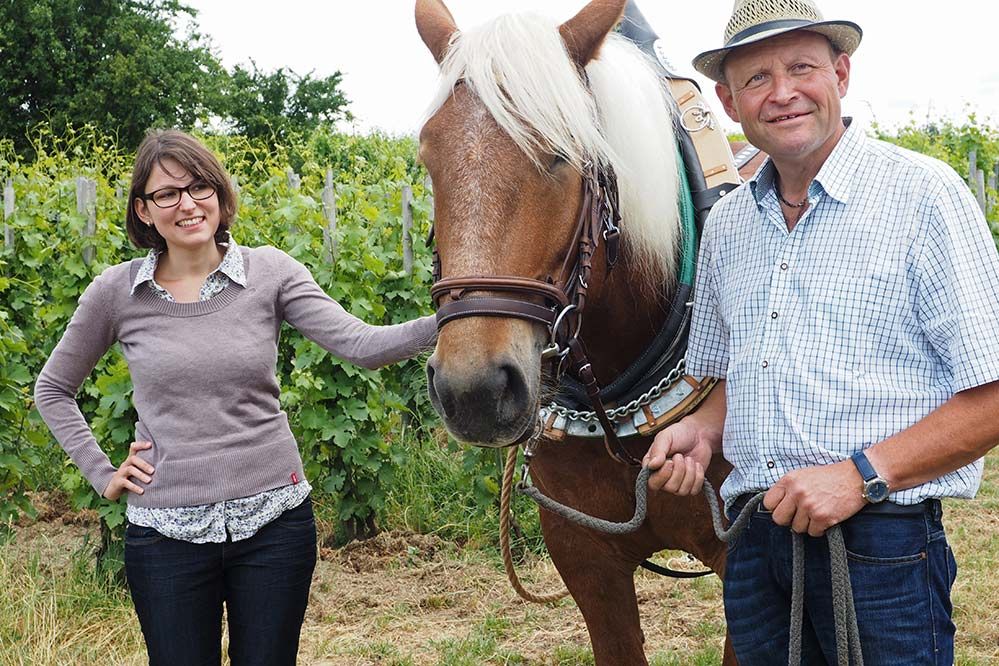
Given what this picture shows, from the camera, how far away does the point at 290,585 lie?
89.5 inches

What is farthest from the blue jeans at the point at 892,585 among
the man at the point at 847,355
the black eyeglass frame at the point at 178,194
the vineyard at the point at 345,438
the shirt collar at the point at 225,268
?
the vineyard at the point at 345,438

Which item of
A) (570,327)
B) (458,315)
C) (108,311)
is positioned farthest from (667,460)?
(108,311)

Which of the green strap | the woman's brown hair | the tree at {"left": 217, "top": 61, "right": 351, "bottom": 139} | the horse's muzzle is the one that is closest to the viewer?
the horse's muzzle

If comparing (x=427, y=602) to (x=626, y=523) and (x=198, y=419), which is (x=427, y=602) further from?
(x=626, y=523)

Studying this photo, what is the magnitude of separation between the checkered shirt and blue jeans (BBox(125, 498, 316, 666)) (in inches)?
46.7

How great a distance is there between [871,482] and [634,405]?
764 millimetres

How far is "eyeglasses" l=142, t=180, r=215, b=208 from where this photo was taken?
2.26 meters

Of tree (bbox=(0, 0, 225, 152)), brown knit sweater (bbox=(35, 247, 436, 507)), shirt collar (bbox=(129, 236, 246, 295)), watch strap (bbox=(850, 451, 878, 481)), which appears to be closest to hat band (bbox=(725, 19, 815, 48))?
watch strap (bbox=(850, 451, 878, 481))

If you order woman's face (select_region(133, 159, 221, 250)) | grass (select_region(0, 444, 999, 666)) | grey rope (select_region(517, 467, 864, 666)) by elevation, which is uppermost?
woman's face (select_region(133, 159, 221, 250))

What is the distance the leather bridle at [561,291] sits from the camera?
1614mm

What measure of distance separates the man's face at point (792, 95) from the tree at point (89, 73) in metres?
26.0

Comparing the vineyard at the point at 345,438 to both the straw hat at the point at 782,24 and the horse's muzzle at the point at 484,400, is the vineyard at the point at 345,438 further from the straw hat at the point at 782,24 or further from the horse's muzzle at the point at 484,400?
the straw hat at the point at 782,24

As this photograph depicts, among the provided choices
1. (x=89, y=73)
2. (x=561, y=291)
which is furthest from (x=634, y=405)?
(x=89, y=73)

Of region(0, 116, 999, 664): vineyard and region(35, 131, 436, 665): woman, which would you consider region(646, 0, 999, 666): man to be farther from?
region(0, 116, 999, 664): vineyard
